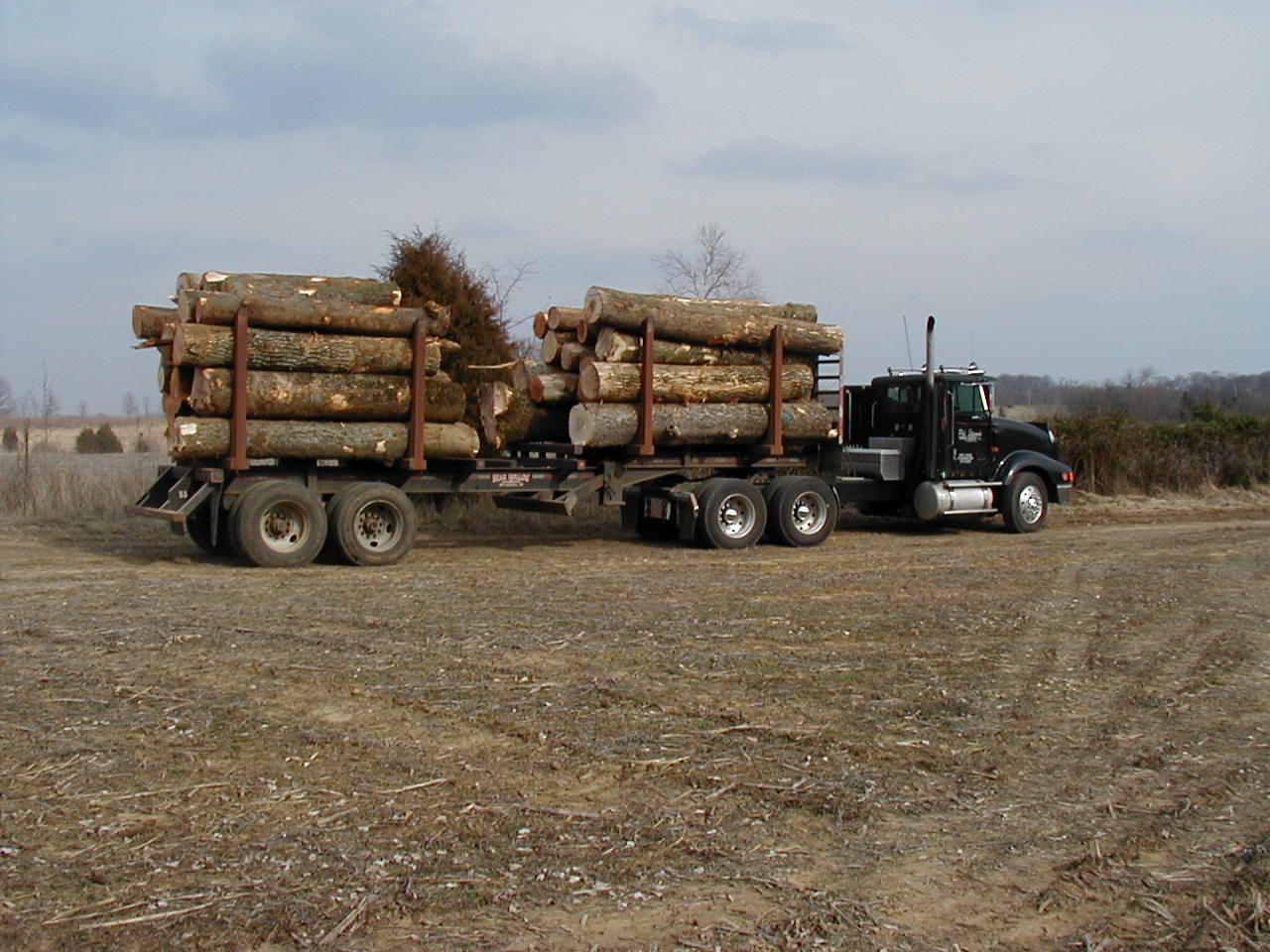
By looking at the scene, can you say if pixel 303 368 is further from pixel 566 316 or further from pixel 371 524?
pixel 566 316

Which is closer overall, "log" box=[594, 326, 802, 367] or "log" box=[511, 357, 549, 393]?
"log" box=[594, 326, 802, 367]

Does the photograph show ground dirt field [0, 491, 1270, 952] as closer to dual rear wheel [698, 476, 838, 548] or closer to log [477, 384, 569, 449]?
dual rear wheel [698, 476, 838, 548]

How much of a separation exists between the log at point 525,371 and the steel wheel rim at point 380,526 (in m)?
Answer: 2.77

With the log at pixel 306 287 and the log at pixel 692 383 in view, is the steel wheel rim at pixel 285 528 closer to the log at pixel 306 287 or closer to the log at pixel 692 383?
the log at pixel 306 287

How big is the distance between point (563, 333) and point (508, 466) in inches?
78.6

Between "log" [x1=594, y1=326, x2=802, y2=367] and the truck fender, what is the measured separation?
14.5 ft

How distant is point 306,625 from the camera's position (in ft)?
34.5

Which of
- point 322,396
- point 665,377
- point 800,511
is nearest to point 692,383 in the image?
point 665,377

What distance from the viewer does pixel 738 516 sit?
17188 millimetres

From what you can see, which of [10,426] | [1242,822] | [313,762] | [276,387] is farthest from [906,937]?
[10,426]

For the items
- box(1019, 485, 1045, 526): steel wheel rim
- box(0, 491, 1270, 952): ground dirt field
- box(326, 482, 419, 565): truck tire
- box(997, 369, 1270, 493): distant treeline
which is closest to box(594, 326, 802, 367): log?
box(326, 482, 419, 565): truck tire

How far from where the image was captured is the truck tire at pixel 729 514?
16.8m

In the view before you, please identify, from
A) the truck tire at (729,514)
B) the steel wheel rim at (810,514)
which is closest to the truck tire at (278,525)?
the truck tire at (729,514)

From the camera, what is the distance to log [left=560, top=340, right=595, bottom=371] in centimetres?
1666
